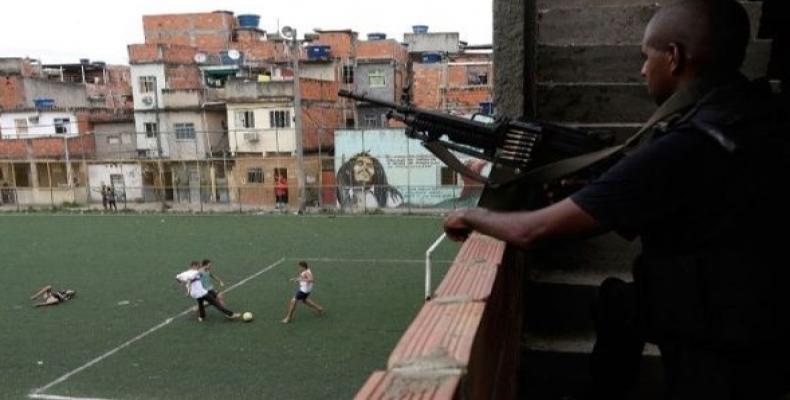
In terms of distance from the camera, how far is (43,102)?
4041cm

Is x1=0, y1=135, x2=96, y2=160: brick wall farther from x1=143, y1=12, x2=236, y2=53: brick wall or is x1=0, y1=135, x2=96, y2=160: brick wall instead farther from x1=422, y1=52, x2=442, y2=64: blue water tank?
x1=422, y1=52, x2=442, y2=64: blue water tank

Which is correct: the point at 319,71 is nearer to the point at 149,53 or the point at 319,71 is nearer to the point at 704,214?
the point at 149,53

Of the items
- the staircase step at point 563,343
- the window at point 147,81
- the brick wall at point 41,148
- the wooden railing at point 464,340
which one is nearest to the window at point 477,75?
the window at point 147,81

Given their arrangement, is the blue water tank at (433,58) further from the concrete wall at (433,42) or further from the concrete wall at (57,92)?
the concrete wall at (57,92)

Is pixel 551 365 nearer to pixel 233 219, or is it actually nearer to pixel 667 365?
pixel 667 365

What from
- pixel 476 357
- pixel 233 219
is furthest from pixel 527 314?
pixel 233 219

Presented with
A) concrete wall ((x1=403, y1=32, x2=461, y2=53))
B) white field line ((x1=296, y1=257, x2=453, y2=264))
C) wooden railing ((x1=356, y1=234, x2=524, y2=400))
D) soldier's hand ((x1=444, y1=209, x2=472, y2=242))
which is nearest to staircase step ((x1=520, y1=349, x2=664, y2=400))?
wooden railing ((x1=356, y1=234, x2=524, y2=400))

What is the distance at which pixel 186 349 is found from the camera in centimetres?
1177

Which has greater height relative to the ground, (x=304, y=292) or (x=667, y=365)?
(x=667, y=365)

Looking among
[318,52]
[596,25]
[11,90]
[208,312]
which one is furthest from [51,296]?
[11,90]

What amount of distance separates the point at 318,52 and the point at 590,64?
1469 inches

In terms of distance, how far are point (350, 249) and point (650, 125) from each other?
19160mm

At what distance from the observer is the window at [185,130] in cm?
3628

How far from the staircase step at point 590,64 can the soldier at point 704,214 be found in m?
2.43
